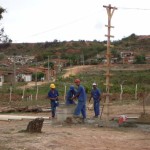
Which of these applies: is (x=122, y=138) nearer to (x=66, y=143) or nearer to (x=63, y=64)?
(x=66, y=143)

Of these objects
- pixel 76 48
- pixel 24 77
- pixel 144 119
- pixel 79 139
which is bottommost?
pixel 79 139

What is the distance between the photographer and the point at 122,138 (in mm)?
12352

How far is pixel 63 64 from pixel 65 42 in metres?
40.4

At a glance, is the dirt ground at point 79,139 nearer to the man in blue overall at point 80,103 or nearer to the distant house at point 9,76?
the man in blue overall at point 80,103

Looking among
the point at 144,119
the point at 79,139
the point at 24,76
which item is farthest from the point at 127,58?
the point at 79,139

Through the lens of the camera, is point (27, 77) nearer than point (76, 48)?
Yes

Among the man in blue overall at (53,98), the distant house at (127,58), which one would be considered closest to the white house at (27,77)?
the distant house at (127,58)

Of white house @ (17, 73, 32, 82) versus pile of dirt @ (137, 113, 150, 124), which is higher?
white house @ (17, 73, 32, 82)

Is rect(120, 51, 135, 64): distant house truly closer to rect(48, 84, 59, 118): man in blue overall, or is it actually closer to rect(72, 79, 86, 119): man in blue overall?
rect(48, 84, 59, 118): man in blue overall

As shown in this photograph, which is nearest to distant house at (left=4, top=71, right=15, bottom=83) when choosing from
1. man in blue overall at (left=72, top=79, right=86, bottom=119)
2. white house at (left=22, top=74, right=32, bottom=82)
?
white house at (left=22, top=74, right=32, bottom=82)

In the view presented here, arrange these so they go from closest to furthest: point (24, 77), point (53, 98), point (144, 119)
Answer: point (144, 119) → point (53, 98) → point (24, 77)

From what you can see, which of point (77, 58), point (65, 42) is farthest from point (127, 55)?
point (65, 42)

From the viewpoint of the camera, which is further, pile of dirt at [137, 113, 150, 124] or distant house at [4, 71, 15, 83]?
distant house at [4, 71, 15, 83]

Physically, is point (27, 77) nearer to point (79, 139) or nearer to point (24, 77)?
point (24, 77)
